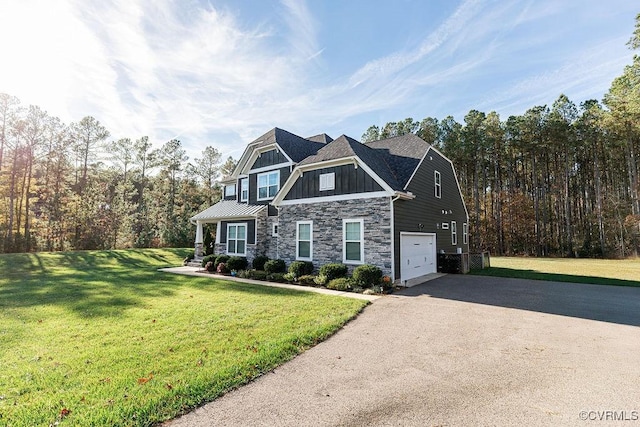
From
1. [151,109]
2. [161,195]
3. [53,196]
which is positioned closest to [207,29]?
[151,109]

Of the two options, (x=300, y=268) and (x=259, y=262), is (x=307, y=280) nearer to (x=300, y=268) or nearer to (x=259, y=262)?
(x=300, y=268)

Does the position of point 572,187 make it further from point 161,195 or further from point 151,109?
point 161,195

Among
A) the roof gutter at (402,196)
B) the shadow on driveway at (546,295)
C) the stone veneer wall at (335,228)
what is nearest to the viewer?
the shadow on driveway at (546,295)

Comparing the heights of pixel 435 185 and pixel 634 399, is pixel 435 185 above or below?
above

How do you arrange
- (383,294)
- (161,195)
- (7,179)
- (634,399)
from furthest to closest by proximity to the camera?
(161,195), (7,179), (383,294), (634,399)

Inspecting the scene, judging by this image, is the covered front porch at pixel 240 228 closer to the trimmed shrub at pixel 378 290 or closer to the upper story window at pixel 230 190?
the upper story window at pixel 230 190

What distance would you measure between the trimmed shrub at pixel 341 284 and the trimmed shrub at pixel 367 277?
0.29m

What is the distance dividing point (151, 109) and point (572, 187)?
136 feet

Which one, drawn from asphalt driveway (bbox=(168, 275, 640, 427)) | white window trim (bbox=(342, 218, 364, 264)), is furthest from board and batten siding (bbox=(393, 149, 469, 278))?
asphalt driveway (bbox=(168, 275, 640, 427))

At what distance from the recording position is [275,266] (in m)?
14.2

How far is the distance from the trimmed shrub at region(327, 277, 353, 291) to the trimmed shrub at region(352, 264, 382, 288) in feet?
0.97

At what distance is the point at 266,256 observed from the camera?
16219 millimetres

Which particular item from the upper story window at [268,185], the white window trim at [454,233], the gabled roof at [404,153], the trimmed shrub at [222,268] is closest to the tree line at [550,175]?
the white window trim at [454,233]

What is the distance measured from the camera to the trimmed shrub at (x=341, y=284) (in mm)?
11070
